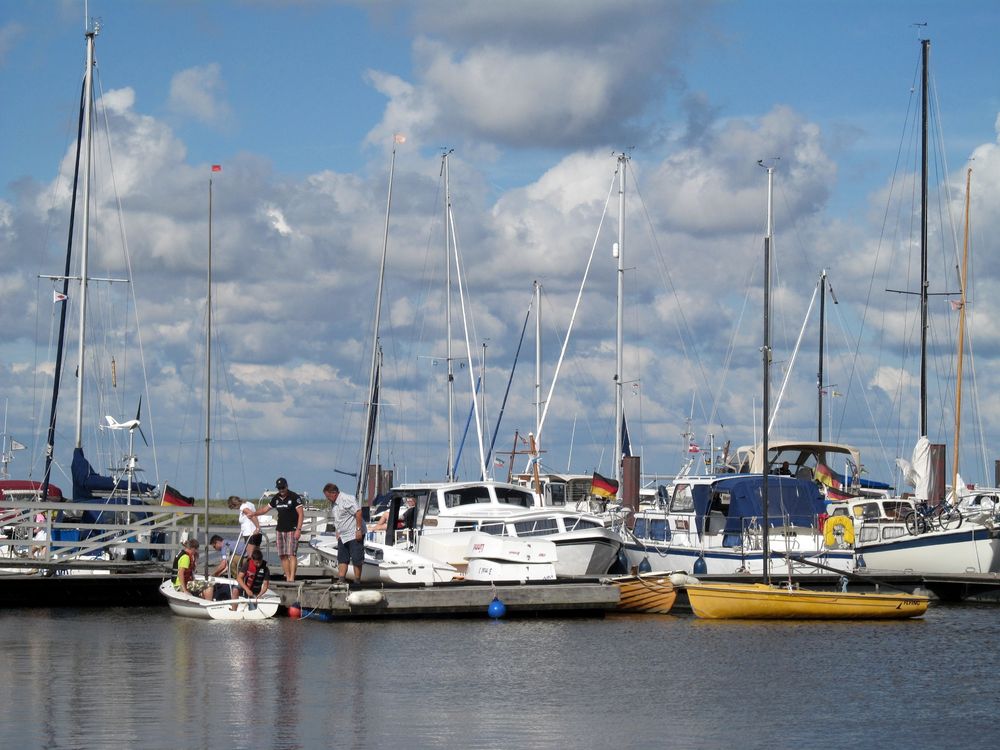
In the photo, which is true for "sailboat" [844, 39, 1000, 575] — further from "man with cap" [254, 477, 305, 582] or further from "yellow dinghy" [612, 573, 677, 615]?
"man with cap" [254, 477, 305, 582]

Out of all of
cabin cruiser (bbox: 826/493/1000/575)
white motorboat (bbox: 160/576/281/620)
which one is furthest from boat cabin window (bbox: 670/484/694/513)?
white motorboat (bbox: 160/576/281/620)

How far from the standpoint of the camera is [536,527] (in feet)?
115

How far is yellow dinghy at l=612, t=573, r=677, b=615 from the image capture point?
31969mm

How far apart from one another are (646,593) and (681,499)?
851 centimetres

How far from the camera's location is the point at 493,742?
630 inches

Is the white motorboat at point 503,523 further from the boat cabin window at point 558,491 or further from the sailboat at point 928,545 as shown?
the boat cabin window at point 558,491

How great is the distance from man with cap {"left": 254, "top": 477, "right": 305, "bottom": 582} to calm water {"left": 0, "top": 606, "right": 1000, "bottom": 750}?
6.47 ft

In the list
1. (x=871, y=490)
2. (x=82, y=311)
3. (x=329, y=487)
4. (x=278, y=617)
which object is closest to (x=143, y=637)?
(x=278, y=617)

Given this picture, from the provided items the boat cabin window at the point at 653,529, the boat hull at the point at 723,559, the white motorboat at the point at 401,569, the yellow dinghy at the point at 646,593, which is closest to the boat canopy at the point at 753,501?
the boat hull at the point at 723,559

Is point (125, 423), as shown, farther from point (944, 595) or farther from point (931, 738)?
point (931, 738)

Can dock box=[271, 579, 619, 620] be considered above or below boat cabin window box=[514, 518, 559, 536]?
below

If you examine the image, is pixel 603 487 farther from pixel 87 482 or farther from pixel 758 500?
pixel 87 482

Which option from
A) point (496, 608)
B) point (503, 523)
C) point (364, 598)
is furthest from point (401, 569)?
point (503, 523)

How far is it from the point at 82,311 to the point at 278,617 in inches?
539
